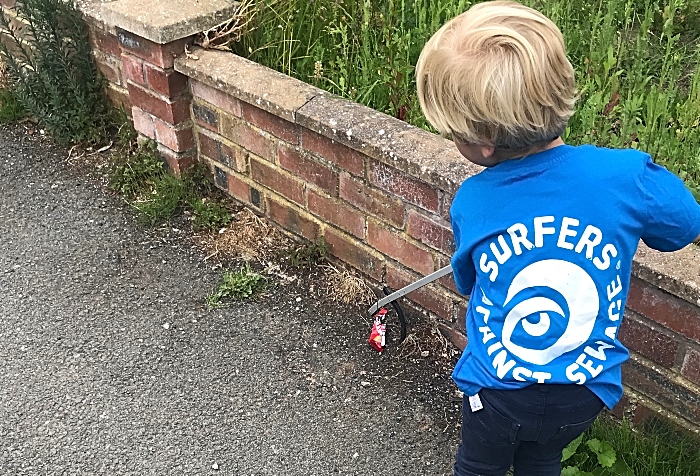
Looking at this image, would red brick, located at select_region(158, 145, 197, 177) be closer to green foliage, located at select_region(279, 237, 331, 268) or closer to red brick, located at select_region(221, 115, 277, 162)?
red brick, located at select_region(221, 115, 277, 162)

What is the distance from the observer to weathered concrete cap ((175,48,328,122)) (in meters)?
3.00

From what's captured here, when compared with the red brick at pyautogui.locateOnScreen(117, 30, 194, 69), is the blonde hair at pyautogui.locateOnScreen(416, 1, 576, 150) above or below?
above

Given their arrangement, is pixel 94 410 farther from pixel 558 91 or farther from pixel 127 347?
pixel 558 91

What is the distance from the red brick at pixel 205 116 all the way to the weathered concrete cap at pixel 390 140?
619 mm

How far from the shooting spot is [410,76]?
329cm

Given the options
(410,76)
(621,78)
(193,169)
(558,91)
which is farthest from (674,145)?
(193,169)

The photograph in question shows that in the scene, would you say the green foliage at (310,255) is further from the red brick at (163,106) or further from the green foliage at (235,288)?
the red brick at (163,106)

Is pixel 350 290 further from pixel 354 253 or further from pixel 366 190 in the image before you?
pixel 366 190

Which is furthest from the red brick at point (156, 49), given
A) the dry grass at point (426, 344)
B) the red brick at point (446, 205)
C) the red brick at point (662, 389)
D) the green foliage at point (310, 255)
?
the red brick at point (662, 389)

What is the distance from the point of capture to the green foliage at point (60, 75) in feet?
12.2

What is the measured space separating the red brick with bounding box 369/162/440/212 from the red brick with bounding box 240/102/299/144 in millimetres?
419

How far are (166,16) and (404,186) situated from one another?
4.45 feet

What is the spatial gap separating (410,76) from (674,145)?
1119 mm

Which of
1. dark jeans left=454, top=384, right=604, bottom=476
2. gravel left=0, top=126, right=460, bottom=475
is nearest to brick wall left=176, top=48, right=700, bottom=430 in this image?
gravel left=0, top=126, right=460, bottom=475
